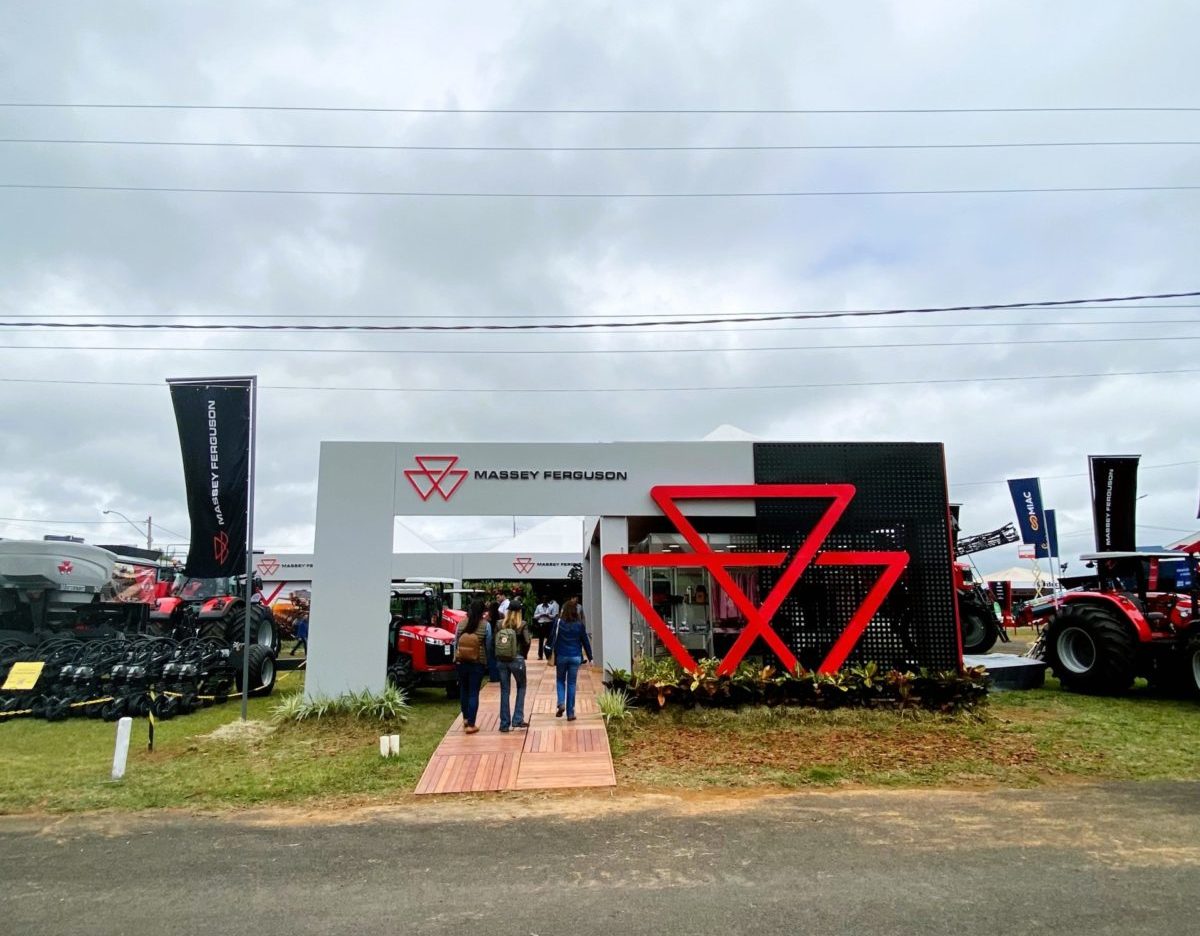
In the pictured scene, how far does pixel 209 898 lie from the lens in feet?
16.8

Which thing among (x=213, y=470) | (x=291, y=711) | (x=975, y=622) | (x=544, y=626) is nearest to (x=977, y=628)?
(x=975, y=622)

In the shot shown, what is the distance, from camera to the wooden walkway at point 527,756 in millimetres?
8031

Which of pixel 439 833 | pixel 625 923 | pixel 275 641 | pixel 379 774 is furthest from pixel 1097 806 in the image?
pixel 275 641

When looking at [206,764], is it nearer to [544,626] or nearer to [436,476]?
[436,476]

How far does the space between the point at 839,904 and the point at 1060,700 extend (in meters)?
9.46

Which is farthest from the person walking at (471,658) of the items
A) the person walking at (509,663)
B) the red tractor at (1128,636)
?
the red tractor at (1128,636)

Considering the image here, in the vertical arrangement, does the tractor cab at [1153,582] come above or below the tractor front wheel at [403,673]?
above

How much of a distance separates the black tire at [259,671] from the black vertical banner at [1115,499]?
16.6 metres

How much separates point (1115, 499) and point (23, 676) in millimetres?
19468

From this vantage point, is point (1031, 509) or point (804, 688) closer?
point (804, 688)

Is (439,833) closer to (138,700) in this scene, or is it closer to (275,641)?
(138,700)

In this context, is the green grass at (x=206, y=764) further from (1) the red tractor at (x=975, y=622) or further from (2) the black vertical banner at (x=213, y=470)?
(1) the red tractor at (x=975, y=622)

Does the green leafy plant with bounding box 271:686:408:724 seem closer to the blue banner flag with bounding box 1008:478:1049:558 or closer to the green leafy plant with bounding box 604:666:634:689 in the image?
the green leafy plant with bounding box 604:666:634:689

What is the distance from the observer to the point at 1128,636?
39.9 feet
